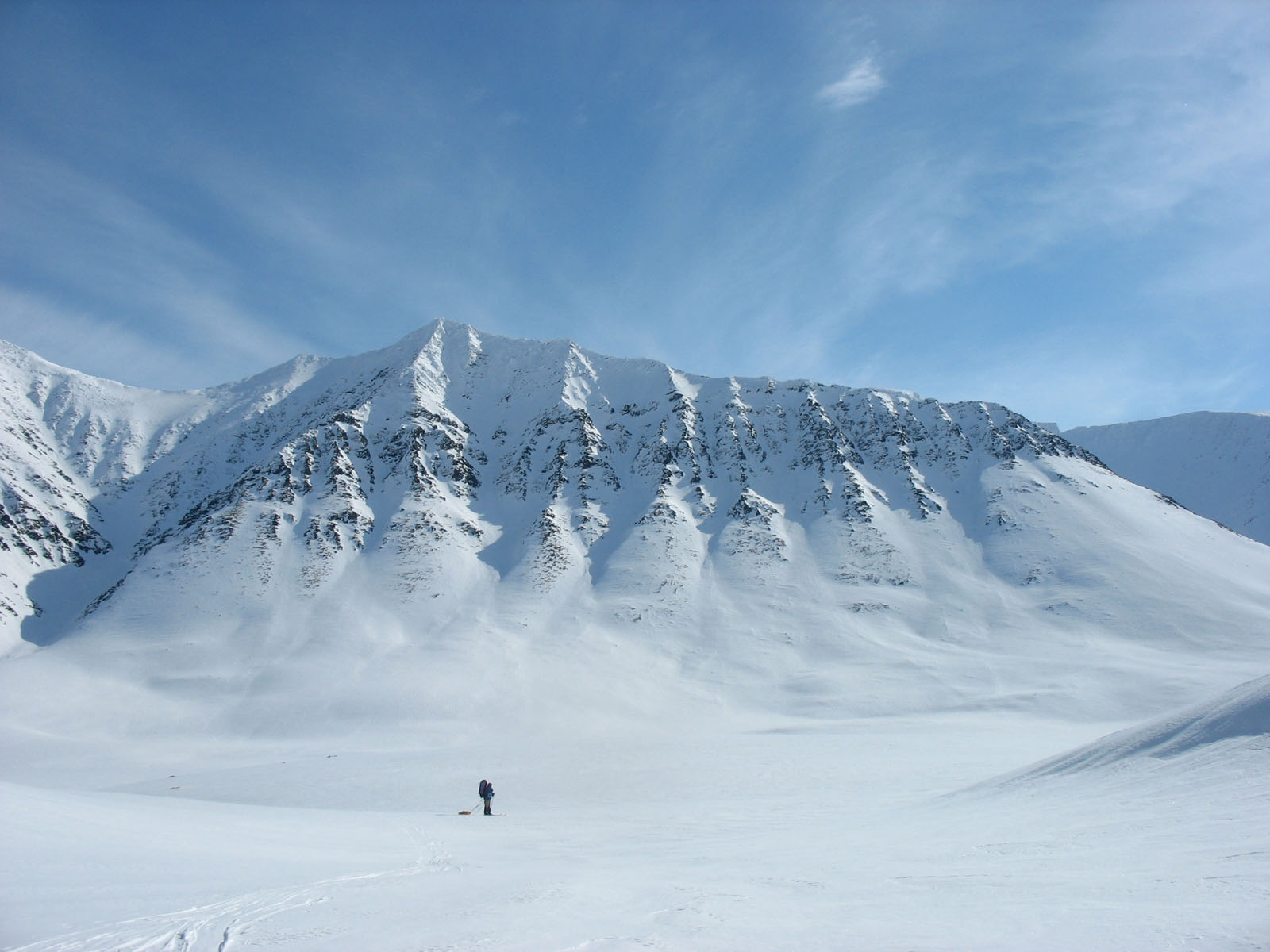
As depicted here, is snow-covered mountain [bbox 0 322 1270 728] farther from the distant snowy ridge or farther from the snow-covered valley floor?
the distant snowy ridge

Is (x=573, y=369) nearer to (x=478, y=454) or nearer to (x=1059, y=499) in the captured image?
(x=478, y=454)

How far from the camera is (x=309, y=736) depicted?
153 ft

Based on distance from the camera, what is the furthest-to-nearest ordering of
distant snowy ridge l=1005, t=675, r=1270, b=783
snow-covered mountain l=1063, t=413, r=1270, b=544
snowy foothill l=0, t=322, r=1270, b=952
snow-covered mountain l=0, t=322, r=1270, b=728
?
1. snow-covered mountain l=1063, t=413, r=1270, b=544
2. snow-covered mountain l=0, t=322, r=1270, b=728
3. distant snowy ridge l=1005, t=675, r=1270, b=783
4. snowy foothill l=0, t=322, r=1270, b=952

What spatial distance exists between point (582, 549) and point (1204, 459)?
542 feet

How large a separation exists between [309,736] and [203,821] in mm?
35946

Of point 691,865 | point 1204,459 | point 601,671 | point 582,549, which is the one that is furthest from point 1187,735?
point 1204,459

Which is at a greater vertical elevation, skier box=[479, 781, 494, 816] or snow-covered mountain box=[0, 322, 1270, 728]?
snow-covered mountain box=[0, 322, 1270, 728]

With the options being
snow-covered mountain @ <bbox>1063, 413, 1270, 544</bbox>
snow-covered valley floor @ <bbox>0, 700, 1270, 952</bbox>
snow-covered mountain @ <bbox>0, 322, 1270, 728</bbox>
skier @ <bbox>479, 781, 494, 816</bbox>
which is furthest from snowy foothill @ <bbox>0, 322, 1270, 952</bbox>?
snow-covered mountain @ <bbox>1063, 413, 1270, 544</bbox>

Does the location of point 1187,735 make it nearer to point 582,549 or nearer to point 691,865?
point 691,865

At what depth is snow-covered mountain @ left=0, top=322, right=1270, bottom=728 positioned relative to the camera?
188 feet

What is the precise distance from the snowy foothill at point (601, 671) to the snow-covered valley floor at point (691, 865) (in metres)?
0.11

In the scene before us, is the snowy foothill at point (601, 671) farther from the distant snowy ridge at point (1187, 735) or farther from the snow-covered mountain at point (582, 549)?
the snow-covered mountain at point (582, 549)

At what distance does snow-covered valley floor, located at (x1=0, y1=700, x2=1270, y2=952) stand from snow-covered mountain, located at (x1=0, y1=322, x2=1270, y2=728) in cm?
3302

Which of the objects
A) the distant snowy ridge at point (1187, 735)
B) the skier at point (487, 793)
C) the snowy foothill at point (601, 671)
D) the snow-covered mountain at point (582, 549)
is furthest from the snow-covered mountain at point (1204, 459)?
the skier at point (487, 793)
